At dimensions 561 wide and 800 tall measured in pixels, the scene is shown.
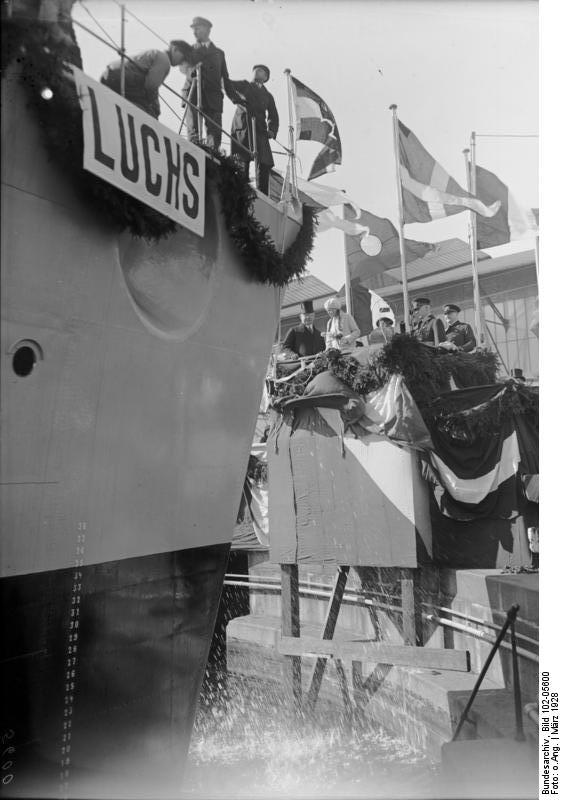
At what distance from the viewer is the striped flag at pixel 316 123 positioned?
3.48 metres

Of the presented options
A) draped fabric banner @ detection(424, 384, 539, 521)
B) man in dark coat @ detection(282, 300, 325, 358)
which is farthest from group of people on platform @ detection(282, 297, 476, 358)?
draped fabric banner @ detection(424, 384, 539, 521)

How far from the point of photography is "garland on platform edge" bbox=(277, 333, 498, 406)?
19.5 feet

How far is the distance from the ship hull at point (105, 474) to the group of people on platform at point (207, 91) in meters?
0.49

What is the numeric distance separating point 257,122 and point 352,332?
2803mm

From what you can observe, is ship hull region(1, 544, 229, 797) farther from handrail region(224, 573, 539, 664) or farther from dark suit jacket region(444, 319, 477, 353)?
dark suit jacket region(444, 319, 477, 353)

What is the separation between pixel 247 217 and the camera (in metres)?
3.57

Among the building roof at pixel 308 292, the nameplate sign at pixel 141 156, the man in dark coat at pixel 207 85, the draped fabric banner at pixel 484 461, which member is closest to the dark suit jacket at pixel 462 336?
the draped fabric banner at pixel 484 461

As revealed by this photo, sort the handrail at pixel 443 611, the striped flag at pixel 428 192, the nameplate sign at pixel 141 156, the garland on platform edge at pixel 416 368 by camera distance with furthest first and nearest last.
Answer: the striped flag at pixel 428 192 → the garland on platform edge at pixel 416 368 → the handrail at pixel 443 611 → the nameplate sign at pixel 141 156

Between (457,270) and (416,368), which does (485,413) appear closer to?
(416,368)

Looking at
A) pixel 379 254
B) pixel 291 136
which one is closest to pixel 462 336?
pixel 379 254

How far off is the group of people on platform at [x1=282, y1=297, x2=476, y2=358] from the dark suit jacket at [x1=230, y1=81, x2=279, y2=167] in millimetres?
2080

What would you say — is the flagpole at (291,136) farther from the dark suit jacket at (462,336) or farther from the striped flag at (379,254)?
the striped flag at (379,254)

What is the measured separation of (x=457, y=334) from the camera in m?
6.00
